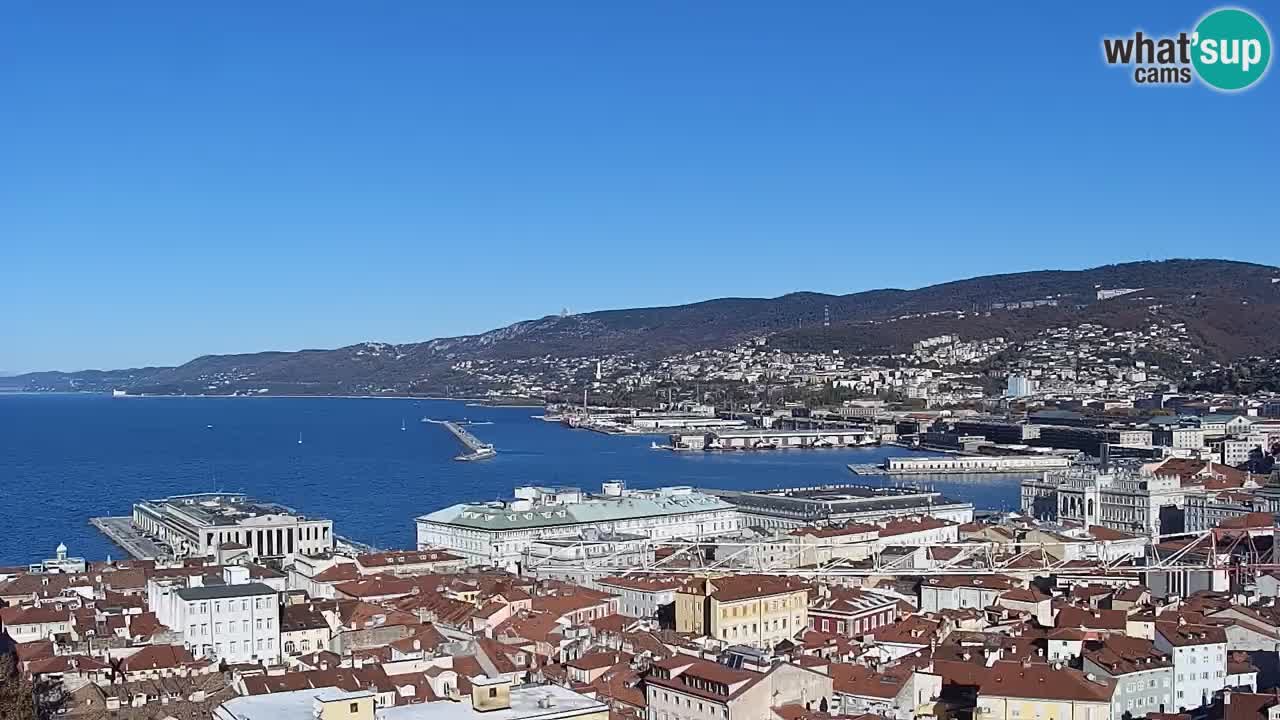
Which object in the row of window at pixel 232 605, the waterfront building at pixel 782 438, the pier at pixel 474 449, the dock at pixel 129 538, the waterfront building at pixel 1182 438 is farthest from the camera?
the waterfront building at pixel 782 438

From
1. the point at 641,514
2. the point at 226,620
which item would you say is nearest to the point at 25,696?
the point at 226,620

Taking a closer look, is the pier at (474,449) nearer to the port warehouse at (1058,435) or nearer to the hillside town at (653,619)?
the port warehouse at (1058,435)

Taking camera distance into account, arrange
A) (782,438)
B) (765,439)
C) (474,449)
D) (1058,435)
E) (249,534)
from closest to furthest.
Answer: (249,534)
(474,449)
(1058,435)
(765,439)
(782,438)

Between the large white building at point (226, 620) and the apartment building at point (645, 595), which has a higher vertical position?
the large white building at point (226, 620)

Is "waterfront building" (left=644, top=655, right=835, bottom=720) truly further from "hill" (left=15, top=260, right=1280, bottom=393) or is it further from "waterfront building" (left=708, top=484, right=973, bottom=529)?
"hill" (left=15, top=260, right=1280, bottom=393)

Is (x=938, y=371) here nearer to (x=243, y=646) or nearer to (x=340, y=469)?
(x=340, y=469)

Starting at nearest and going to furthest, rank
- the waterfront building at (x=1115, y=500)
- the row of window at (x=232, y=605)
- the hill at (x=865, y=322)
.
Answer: the row of window at (x=232, y=605) → the waterfront building at (x=1115, y=500) → the hill at (x=865, y=322)

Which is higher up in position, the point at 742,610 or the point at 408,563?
the point at 742,610

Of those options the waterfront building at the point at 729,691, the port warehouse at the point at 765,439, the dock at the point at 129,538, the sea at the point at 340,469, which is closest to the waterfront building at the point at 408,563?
the dock at the point at 129,538
